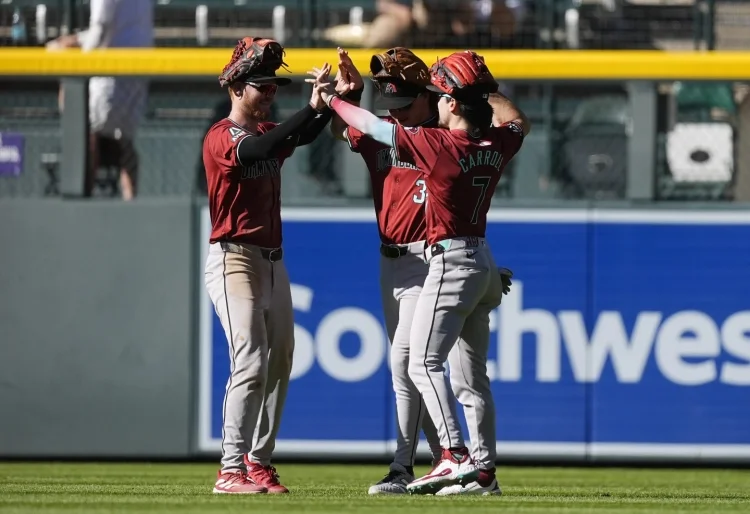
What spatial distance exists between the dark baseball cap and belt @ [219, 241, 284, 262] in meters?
0.78

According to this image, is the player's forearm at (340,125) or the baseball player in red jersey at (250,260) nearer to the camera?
the baseball player in red jersey at (250,260)

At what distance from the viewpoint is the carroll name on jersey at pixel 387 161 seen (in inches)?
232

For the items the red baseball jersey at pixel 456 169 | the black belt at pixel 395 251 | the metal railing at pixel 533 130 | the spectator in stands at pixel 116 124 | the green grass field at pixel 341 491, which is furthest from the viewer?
the spectator in stands at pixel 116 124

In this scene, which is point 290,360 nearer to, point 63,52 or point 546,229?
point 546,229

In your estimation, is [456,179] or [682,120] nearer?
[456,179]

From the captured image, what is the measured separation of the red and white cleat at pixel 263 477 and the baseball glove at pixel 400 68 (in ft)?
5.53

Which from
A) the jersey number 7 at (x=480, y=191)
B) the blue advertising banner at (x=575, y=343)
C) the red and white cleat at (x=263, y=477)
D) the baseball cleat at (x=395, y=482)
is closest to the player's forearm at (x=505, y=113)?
the jersey number 7 at (x=480, y=191)

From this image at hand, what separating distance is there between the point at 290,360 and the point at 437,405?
0.75 metres

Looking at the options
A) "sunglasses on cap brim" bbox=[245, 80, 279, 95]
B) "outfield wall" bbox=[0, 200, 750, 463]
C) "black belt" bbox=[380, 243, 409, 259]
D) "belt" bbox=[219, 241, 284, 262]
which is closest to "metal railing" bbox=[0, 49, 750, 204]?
"outfield wall" bbox=[0, 200, 750, 463]

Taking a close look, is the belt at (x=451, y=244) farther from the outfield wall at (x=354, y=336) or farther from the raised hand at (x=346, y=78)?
the outfield wall at (x=354, y=336)

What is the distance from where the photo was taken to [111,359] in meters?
8.01

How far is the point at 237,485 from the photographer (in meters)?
5.53

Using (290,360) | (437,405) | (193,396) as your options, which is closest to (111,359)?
(193,396)

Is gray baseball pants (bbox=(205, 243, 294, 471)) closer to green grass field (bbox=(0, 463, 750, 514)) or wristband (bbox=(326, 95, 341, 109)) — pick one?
green grass field (bbox=(0, 463, 750, 514))
